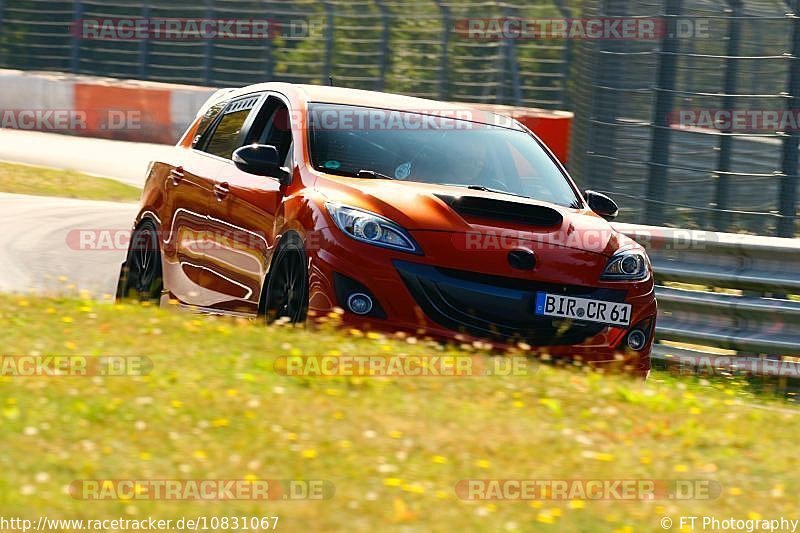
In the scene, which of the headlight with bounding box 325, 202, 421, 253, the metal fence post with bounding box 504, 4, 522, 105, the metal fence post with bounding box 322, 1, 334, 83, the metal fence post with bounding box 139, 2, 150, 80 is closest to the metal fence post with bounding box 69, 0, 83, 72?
the metal fence post with bounding box 139, 2, 150, 80

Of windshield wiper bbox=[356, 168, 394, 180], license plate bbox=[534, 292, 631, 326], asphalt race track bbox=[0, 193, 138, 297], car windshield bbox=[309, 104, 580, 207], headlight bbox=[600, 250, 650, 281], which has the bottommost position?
asphalt race track bbox=[0, 193, 138, 297]

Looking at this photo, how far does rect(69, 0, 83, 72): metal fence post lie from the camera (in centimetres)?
2720

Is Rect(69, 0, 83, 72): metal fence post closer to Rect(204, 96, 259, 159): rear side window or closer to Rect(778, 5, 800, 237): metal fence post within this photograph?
Rect(778, 5, 800, 237): metal fence post

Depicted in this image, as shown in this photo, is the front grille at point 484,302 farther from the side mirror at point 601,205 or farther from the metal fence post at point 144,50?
the metal fence post at point 144,50

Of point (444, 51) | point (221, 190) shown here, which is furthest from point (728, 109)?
point (444, 51)

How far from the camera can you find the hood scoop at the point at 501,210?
797 centimetres

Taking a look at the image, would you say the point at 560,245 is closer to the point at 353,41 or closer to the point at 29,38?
the point at 353,41

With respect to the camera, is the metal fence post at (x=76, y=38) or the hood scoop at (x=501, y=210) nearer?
the hood scoop at (x=501, y=210)

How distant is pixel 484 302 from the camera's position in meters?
7.73

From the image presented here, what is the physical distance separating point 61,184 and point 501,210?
40.4 ft

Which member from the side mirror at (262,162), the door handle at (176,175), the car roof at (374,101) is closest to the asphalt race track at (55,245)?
the door handle at (176,175)

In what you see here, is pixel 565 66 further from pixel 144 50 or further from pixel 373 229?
pixel 373 229

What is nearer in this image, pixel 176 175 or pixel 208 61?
pixel 176 175

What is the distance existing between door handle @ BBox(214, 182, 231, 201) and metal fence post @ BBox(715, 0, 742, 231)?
5558 mm
